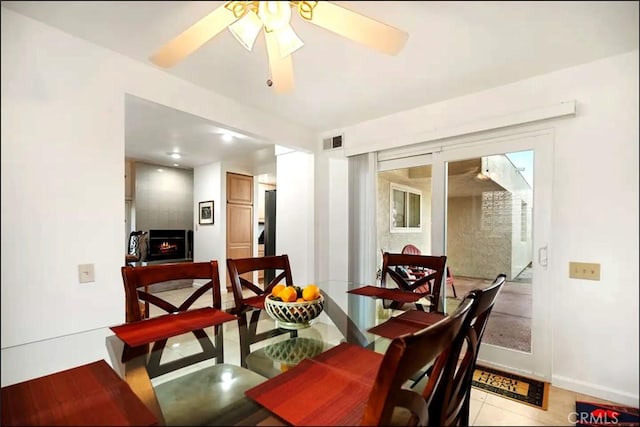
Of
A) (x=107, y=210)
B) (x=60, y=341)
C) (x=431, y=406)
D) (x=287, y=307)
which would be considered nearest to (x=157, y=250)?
(x=107, y=210)

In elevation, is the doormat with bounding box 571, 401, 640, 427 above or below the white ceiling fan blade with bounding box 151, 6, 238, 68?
below

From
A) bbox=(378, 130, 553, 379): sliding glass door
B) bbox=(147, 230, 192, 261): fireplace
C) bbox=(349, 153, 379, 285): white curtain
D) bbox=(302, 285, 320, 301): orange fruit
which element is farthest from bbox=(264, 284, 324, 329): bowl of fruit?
bbox=(147, 230, 192, 261): fireplace

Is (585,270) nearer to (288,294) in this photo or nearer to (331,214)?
(288,294)

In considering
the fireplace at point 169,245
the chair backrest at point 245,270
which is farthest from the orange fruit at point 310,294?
the fireplace at point 169,245

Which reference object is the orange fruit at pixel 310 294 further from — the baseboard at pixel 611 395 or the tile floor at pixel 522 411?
the baseboard at pixel 611 395

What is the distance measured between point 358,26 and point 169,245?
559 centimetres

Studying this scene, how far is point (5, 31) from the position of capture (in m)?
0.74

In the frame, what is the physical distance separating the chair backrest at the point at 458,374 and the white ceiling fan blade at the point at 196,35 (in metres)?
1.29

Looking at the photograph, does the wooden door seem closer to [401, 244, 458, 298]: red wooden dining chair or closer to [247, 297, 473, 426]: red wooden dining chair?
[401, 244, 458, 298]: red wooden dining chair

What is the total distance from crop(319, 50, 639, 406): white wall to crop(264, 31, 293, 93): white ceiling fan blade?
1175 millimetres

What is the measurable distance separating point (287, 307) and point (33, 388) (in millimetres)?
861

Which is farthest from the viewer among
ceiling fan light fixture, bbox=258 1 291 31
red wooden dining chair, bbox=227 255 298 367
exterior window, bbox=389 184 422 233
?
exterior window, bbox=389 184 422 233

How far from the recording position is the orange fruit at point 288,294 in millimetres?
1420

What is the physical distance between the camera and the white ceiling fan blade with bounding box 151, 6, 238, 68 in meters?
1.10
